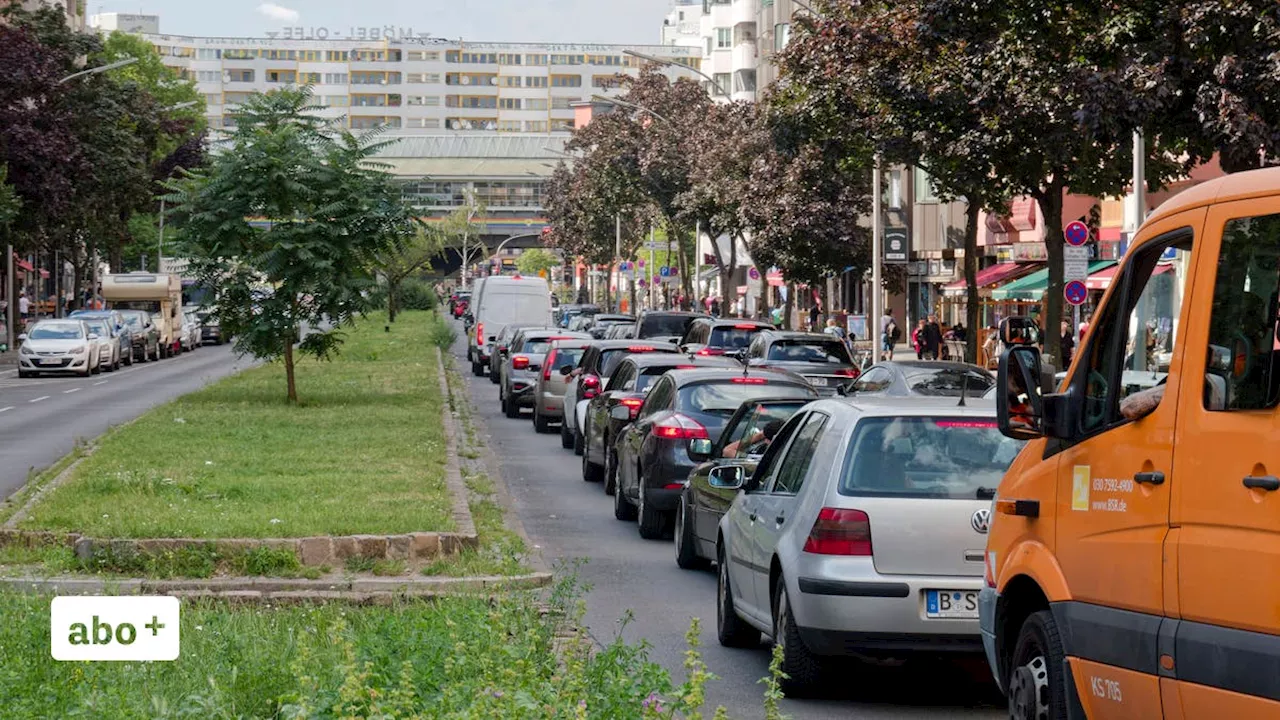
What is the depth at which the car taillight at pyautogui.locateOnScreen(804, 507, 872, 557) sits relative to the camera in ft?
32.2

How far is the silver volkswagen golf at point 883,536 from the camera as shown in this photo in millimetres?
9734

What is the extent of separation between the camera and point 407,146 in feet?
588

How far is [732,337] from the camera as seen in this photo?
3462cm

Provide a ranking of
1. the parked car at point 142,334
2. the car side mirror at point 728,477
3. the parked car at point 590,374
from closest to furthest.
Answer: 1. the car side mirror at point 728,477
2. the parked car at point 590,374
3. the parked car at point 142,334

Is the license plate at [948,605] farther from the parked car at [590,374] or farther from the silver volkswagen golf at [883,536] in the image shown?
the parked car at [590,374]

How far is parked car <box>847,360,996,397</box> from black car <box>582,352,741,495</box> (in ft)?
6.81

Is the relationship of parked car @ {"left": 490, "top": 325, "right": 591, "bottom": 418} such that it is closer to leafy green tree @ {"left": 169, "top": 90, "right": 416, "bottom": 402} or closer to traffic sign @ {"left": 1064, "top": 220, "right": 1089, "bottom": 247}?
leafy green tree @ {"left": 169, "top": 90, "right": 416, "bottom": 402}

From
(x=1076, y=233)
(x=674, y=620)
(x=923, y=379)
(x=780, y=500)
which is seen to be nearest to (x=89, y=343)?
(x=1076, y=233)

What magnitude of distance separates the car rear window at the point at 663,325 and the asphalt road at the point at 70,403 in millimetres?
8628

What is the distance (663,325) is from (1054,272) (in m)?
16.7

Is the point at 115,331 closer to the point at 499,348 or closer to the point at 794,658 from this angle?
the point at 499,348

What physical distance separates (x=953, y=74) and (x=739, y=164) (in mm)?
29450

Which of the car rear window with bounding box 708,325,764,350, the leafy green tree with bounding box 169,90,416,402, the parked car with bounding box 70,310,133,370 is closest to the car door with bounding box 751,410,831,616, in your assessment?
the leafy green tree with bounding box 169,90,416,402

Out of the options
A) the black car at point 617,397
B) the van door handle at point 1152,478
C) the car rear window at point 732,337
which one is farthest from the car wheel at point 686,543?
the car rear window at point 732,337
